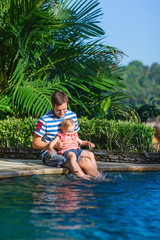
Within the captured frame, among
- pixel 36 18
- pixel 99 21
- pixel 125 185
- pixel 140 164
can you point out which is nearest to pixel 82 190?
pixel 125 185

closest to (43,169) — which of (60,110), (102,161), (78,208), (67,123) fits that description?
(67,123)

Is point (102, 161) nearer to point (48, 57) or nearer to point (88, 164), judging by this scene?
point (88, 164)

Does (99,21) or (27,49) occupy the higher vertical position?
(99,21)

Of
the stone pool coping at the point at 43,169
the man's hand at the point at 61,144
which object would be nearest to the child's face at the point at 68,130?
the man's hand at the point at 61,144

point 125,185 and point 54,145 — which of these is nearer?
point 125,185

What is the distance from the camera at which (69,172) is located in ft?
19.6

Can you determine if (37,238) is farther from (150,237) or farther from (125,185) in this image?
(125,185)

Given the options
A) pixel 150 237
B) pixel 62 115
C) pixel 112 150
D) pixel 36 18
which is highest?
pixel 36 18

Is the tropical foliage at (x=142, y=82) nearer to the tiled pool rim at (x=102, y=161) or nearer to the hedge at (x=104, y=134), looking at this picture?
the hedge at (x=104, y=134)

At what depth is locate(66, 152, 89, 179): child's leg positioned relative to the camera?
5.54 m

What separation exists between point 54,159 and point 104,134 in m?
2.14

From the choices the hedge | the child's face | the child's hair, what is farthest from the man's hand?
the hedge

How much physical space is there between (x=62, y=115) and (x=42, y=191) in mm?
1620

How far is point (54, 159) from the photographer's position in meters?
6.02
